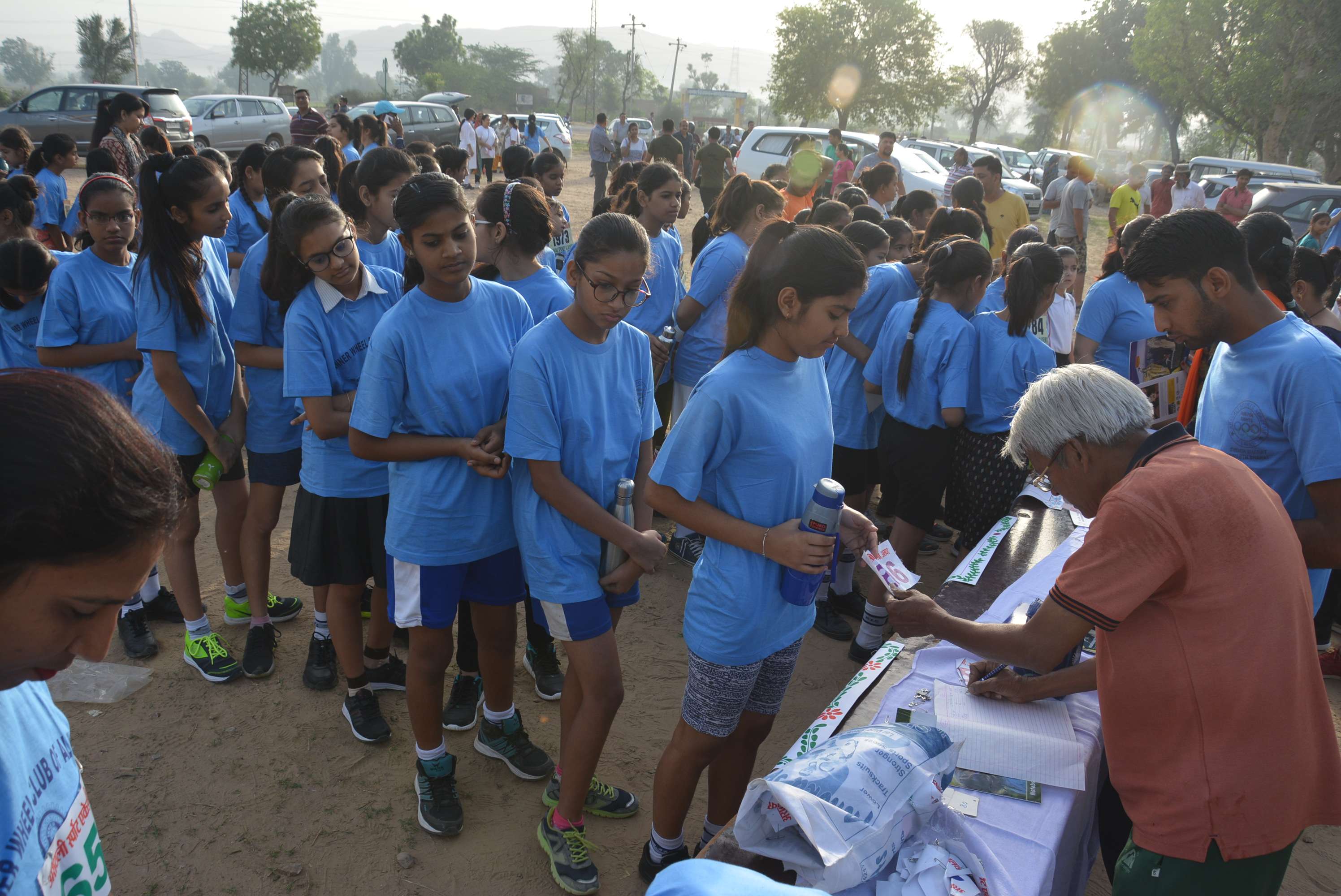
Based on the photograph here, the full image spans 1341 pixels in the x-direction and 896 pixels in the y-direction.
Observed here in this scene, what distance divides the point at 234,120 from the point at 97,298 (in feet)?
68.5

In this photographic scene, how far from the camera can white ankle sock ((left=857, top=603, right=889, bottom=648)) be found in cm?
394

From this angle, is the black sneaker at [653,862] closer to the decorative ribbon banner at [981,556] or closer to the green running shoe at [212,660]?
the decorative ribbon banner at [981,556]

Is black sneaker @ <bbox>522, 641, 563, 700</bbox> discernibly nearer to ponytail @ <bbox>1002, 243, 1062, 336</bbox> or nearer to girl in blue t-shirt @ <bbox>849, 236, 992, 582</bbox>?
girl in blue t-shirt @ <bbox>849, 236, 992, 582</bbox>

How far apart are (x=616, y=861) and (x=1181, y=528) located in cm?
208

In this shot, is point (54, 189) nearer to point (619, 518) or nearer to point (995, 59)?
point (619, 518)

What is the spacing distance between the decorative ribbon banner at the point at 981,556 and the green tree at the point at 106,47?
52.4 m

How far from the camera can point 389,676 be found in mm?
3623

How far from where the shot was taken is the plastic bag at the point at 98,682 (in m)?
3.46

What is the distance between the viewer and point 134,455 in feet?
2.93

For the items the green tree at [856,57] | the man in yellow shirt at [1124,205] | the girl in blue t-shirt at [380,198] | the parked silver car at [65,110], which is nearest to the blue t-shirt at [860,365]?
the girl in blue t-shirt at [380,198]

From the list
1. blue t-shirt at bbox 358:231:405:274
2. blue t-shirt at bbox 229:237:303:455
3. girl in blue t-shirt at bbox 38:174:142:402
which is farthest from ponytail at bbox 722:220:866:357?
girl in blue t-shirt at bbox 38:174:142:402

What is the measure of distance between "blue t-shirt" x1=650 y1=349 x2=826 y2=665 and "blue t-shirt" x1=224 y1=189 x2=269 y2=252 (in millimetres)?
3706

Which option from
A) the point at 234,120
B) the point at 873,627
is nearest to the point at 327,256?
the point at 873,627

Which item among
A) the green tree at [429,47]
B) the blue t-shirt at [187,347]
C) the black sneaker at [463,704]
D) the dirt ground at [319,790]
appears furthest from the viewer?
the green tree at [429,47]
